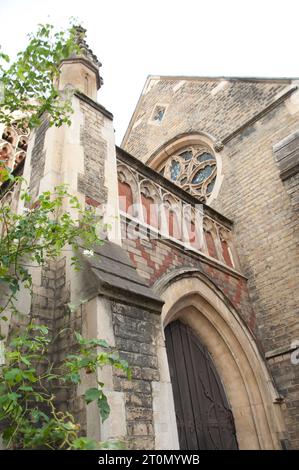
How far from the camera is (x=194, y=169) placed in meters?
9.84

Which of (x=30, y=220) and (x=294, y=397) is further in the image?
(x=294, y=397)

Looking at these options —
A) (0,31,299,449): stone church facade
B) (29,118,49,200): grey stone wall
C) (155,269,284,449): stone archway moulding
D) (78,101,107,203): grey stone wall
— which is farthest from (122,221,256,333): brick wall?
(29,118,49,200): grey stone wall

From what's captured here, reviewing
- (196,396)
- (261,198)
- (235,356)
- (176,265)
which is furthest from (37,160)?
(261,198)

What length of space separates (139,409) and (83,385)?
17.7 inches

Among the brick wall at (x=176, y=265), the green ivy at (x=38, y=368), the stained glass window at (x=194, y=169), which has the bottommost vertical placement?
the green ivy at (x=38, y=368)

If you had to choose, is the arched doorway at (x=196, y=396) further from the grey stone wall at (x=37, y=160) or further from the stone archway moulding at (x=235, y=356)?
the grey stone wall at (x=37, y=160)

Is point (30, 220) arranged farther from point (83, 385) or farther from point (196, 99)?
point (196, 99)

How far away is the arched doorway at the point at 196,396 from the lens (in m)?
4.79

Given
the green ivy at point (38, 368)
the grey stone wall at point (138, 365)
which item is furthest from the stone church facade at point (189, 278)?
the green ivy at point (38, 368)

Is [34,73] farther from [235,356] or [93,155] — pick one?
[235,356]

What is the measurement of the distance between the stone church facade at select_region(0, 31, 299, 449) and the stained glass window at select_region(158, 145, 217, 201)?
0.29ft

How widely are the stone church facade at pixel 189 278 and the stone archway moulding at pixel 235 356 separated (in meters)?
0.02
